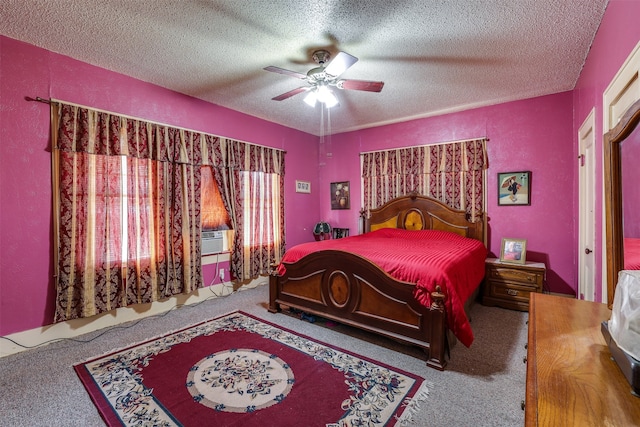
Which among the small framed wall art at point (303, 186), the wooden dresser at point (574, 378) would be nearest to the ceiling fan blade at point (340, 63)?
the wooden dresser at point (574, 378)

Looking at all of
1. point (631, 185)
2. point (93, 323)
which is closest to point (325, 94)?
point (631, 185)

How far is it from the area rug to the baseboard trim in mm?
712

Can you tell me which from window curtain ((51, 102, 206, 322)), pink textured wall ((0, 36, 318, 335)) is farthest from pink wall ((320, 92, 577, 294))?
pink textured wall ((0, 36, 318, 335))

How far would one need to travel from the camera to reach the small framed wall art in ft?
17.1

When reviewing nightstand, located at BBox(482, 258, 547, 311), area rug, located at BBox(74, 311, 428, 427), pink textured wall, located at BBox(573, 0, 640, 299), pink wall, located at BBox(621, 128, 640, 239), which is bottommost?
area rug, located at BBox(74, 311, 428, 427)

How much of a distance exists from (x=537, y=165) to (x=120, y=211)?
197 inches

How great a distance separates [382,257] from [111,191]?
285 centimetres

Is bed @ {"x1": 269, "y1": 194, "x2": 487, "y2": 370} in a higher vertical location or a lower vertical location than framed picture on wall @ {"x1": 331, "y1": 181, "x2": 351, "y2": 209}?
lower

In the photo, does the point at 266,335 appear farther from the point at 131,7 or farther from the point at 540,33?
the point at 540,33

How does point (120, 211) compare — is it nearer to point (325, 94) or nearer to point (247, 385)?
point (247, 385)

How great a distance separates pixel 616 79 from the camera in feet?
5.85

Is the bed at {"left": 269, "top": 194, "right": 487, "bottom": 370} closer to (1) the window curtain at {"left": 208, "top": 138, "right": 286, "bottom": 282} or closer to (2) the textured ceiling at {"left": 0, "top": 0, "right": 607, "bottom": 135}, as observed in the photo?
(1) the window curtain at {"left": 208, "top": 138, "right": 286, "bottom": 282}

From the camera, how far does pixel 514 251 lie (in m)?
3.64

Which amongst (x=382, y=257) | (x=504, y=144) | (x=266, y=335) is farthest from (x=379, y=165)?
(x=266, y=335)
